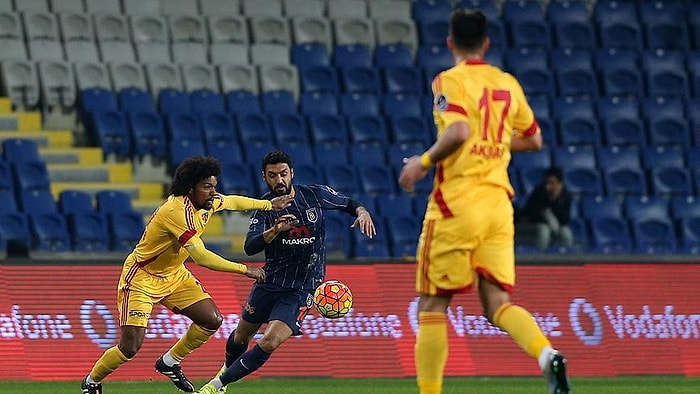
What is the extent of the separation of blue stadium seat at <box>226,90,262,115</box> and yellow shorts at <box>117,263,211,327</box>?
981 cm

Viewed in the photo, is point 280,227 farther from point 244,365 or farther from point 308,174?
point 308,174

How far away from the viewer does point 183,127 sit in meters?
20.8

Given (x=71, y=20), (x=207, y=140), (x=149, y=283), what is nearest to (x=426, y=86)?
(x=207, y=140)

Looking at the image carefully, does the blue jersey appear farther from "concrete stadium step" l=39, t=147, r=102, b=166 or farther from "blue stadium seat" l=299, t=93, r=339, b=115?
"blue stadium seat" l=299, t=93, r=339, b=115

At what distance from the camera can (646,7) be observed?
25141 millimetres

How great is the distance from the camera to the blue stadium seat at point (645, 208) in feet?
71.1

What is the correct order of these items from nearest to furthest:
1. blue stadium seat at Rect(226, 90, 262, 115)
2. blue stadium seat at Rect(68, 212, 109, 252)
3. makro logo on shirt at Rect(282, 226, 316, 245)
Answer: makro logo on shirt at Rect(282, 226, 316, 245), blue stadium seat at Rect(68, 212, 109, 252), blue stadium seat at Rect(226, 90, 262, 115)

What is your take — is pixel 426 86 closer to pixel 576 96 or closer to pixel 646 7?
pixel 576 96

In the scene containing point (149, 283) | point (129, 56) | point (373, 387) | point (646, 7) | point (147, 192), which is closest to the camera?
point (149, 283)

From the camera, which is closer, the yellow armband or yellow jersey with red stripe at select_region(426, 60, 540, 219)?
yellow jersey with red stripe at select_region(426, 60, 540, 219)

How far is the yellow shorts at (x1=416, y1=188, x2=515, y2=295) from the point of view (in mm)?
8070

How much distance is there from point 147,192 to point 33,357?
654 centimetres

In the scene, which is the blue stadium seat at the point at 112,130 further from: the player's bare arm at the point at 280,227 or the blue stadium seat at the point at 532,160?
the player's bare arm at the point at 280,227

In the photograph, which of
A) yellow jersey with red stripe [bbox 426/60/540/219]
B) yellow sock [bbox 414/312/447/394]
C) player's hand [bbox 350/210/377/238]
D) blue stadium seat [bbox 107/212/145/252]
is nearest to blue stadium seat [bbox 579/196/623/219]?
blue stadium seat [bbox 107/212/145/252]
